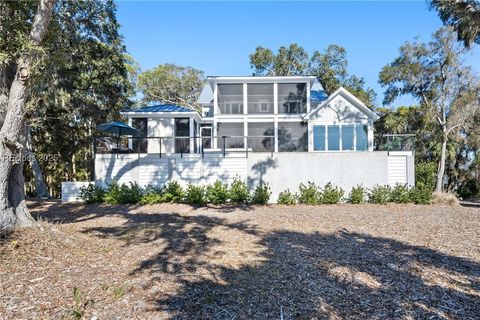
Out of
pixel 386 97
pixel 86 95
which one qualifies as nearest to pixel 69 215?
pixel 86 95

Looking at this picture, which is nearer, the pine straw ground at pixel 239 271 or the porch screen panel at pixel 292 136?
the pine straw ground at pixel 239 271

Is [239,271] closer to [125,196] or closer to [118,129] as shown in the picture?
[125,196]

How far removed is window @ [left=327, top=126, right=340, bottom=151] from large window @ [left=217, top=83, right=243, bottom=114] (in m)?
5.55

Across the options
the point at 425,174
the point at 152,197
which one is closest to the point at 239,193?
the point at 152,197

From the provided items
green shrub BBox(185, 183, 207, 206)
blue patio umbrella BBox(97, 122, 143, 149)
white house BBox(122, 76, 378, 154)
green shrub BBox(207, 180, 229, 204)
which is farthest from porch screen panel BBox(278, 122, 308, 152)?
blue patio umbrella BBox(97, 122, 143, 149)

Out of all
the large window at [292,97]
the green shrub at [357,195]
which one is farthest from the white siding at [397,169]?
the large window at [292,97]

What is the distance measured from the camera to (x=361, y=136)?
59.3 ft

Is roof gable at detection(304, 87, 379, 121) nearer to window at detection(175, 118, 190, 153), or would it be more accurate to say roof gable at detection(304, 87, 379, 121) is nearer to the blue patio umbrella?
window at detection(175, 118, 190, 153)

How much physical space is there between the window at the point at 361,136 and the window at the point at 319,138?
1.92m

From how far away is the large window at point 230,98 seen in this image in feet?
63.6

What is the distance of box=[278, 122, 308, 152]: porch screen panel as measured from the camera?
62.2ft

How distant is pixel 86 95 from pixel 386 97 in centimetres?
1850

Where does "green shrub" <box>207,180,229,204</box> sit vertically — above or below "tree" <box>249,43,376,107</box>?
below

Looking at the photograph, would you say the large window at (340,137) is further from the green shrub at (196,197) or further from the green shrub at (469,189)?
the green shrub at (469,189)
